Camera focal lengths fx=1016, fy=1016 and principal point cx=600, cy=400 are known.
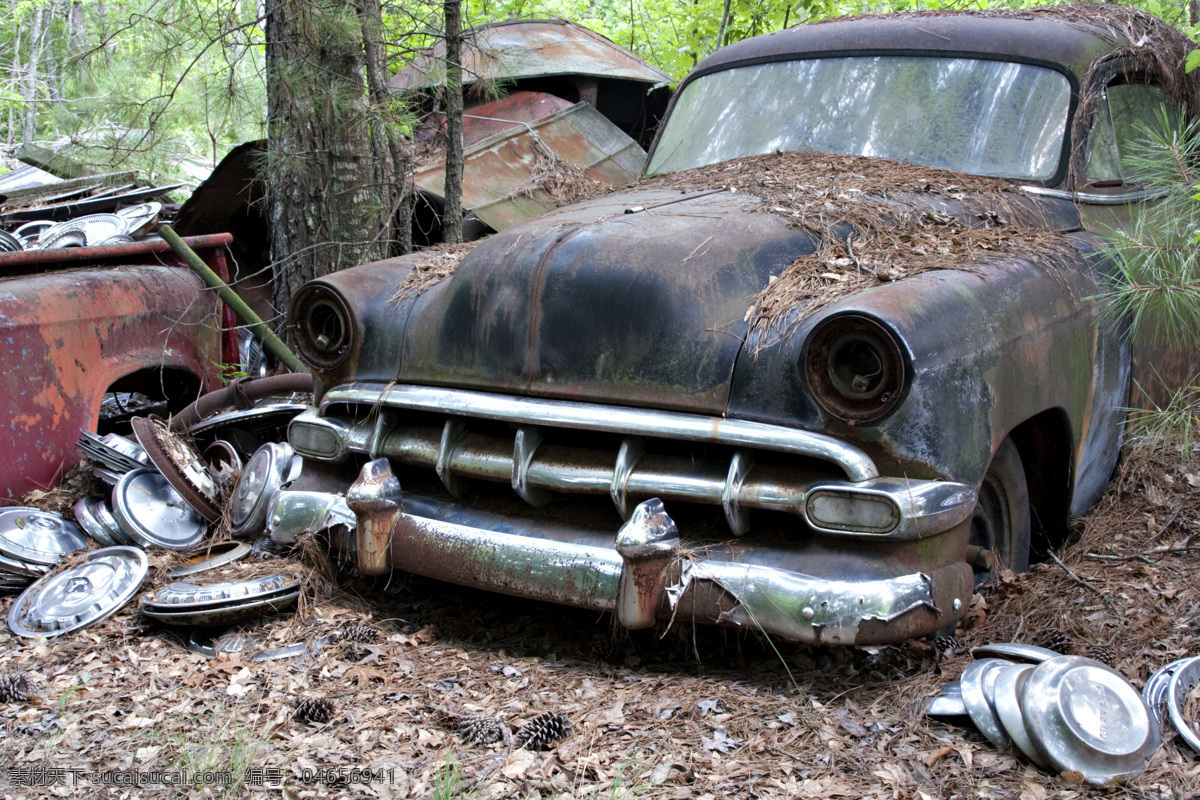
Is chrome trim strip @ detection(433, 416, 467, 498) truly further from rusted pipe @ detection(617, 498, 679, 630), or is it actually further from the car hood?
rusted pipe @ detection(617, 498, 679, 630)

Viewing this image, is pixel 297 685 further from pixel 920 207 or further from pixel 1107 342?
pixel 1107 342

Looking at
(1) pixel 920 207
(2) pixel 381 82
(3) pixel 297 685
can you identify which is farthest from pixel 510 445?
(2) pixel 381 82

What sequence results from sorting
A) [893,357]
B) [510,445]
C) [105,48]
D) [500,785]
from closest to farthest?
[500,785] → [893,357] → [510,445] → [105,48]

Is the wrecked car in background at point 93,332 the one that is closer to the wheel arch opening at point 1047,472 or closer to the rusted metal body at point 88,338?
the rusted metal body at point 88,338

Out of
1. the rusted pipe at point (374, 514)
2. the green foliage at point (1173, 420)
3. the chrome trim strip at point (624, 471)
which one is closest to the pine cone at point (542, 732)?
the chrome trim strip at point (624, 471)

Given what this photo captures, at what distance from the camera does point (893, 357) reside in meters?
2.48

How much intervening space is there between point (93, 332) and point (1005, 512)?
3692mm

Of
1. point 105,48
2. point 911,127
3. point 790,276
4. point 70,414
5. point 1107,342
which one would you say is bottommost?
point 70,414

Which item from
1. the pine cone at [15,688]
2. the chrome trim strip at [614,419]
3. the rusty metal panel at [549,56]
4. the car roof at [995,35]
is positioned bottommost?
the pine cone at [15,688]

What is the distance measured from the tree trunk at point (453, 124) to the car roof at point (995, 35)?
1.54 meters

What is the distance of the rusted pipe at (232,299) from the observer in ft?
15.1

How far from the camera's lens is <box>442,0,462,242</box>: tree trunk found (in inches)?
206

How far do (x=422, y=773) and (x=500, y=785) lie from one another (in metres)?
0.20

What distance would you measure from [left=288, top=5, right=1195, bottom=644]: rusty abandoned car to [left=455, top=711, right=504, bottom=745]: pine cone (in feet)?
1.33
